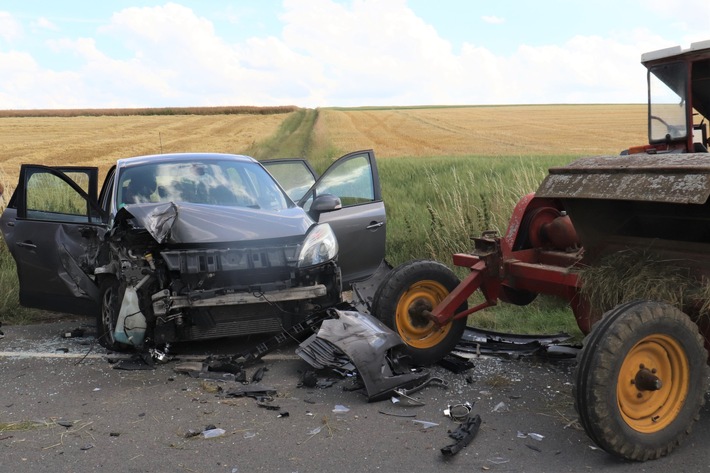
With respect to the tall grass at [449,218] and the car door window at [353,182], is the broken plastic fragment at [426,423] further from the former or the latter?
the tall grass at [449,218]

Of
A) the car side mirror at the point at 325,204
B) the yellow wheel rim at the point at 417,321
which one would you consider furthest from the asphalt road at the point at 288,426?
the car side mirror at the point at 325,204

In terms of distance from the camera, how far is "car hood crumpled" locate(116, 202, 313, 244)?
5688 millimetres

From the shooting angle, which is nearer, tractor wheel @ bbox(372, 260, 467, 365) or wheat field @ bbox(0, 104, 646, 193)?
tractor wheel @ bbox(372, 260, 467, 365)

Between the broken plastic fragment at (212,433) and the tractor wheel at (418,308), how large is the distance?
161 centimetres

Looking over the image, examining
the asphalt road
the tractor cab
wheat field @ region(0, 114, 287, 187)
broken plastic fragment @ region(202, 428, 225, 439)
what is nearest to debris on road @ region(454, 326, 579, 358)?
the asphalt road

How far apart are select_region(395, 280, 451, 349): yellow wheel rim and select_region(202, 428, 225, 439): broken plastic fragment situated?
1682mm

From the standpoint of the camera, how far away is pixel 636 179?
406cm

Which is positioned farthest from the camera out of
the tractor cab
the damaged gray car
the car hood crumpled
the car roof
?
the car roof

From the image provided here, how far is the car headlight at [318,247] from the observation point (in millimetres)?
5789

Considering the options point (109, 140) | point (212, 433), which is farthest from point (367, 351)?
point (109, 140)

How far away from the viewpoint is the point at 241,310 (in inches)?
219

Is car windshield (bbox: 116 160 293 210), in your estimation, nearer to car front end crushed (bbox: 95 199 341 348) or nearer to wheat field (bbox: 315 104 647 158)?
car front end crushed (bbox: 95 199 341 348)

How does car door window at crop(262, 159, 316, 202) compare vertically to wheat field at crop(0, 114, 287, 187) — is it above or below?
below

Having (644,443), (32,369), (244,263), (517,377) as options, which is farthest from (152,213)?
(644,443)
